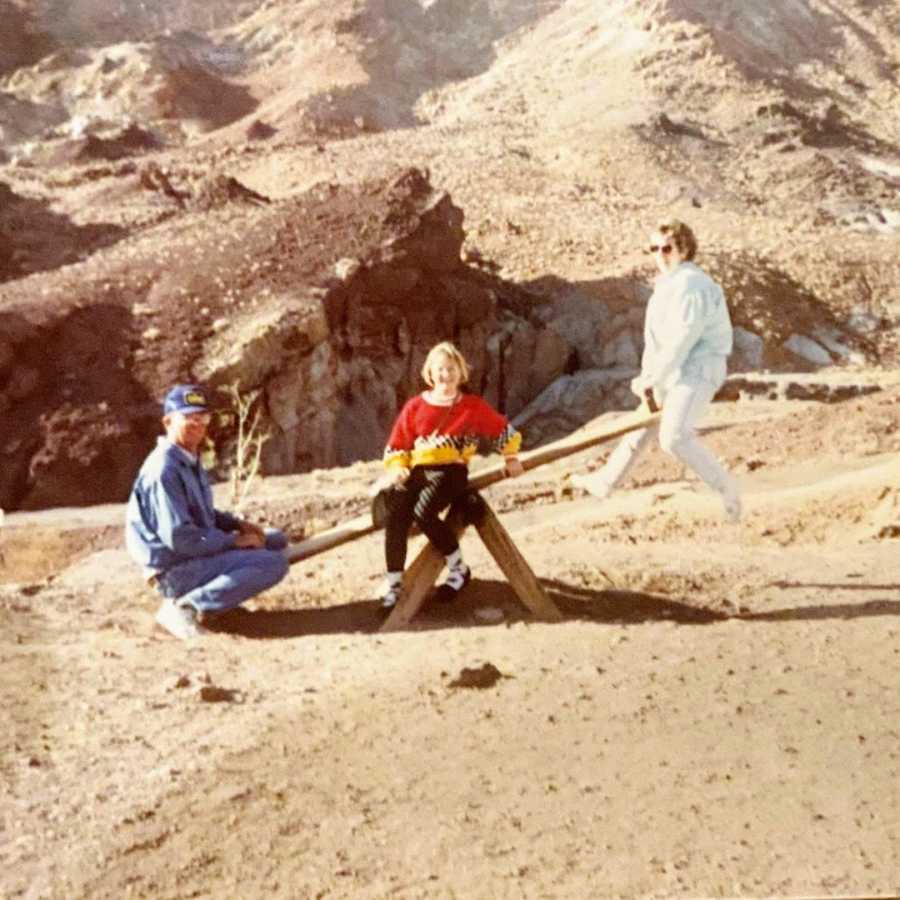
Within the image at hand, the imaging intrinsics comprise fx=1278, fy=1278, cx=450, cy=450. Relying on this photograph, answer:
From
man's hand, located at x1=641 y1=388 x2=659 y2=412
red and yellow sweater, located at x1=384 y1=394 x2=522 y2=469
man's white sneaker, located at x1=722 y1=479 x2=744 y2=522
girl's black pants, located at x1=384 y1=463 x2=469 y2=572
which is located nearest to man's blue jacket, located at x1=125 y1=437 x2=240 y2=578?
girl's black pants, located at x1=384 y1=463 x2=469 y2=572

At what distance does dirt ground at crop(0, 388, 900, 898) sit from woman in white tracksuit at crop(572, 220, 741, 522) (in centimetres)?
82

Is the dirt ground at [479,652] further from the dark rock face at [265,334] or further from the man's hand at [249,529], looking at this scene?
the man's hand at [249,529]

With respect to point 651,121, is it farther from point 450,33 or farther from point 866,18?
point 866,18

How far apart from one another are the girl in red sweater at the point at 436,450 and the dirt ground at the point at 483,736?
15.8 inches

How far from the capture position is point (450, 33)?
4350cm

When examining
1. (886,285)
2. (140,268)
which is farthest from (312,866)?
(886,285)

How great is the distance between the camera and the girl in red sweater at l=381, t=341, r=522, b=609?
17.6ft

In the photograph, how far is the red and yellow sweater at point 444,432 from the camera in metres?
5.37

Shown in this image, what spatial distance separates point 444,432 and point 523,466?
1.37ft

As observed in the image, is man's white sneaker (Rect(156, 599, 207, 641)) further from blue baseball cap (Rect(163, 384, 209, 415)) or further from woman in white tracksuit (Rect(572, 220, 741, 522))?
woman in white tracksuit (Rect(572, 220, 741, 522))

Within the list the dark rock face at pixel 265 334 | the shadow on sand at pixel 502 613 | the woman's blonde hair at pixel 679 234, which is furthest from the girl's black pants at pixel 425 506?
the dark rock face at pixel 265 334

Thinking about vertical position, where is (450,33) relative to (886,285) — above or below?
above

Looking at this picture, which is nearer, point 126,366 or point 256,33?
point 126,366

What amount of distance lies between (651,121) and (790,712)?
94.9 ft
